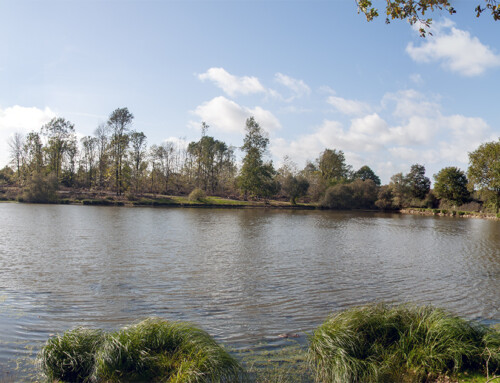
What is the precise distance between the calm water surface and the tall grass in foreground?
800 mm

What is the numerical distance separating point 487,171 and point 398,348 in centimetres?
6474

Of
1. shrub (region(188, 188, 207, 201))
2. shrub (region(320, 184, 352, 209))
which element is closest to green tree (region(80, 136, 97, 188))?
shrub (region(188, 188, 207, 201))

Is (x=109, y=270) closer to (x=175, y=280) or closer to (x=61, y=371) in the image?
(x=175, y=280)

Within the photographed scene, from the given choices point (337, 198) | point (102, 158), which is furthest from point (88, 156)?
point (337, 198)

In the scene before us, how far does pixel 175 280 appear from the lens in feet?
41.2

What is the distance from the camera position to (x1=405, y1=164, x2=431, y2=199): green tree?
255 ft

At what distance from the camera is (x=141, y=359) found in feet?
17.9

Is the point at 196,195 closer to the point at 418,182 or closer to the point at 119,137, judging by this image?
the point at 119,137

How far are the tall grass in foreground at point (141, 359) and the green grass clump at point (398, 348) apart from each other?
1.62 metres

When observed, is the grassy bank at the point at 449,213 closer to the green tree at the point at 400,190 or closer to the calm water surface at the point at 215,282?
the green tree at the point at 400,190

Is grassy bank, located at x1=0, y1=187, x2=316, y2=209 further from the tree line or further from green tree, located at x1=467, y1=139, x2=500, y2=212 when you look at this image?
green tree, located at x1=467, y1=139, x2=500, y2=212

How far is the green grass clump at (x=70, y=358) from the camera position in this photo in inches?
214

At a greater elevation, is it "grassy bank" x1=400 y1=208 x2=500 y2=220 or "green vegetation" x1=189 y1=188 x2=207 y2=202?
"green vegetation" x1=189 y1=188 x2=207 y2=202

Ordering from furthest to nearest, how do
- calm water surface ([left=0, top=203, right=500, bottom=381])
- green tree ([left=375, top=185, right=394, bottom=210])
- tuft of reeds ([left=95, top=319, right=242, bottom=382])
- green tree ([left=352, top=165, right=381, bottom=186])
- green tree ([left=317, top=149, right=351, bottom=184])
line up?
1. green tree ([left=352, top=165, right=381, bottom=186])
2. green tree ([left=317, top=149, right=351, bottom=184])
3. green tree ([left=375, top=185, right=394, bottom=210])
4. calm water surface ([left=0, top=203, right=500, bottom=381])
5. tuft of reeds ([left=95, top=319, right=242, bottom=382])
